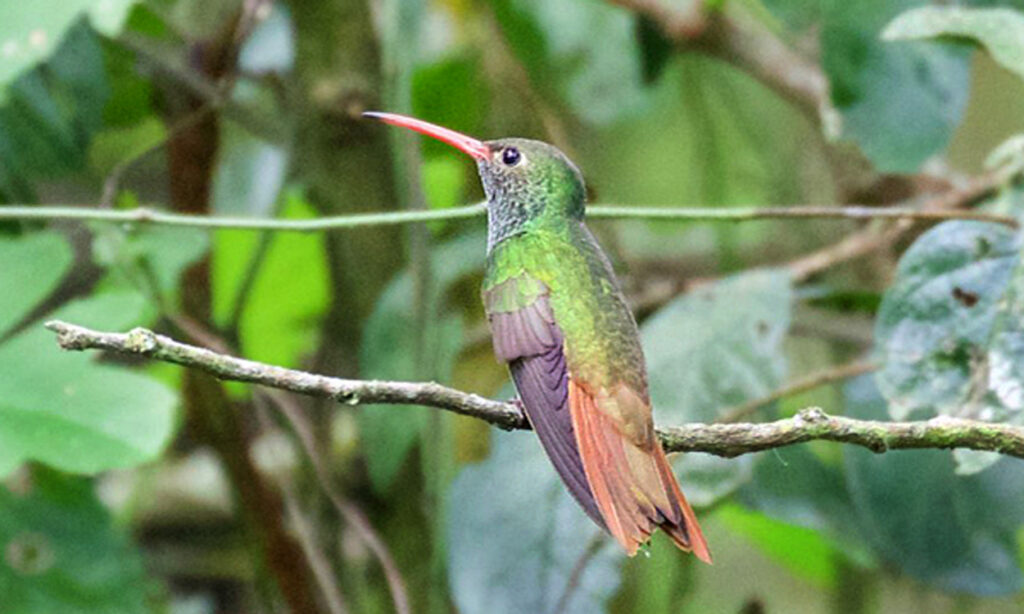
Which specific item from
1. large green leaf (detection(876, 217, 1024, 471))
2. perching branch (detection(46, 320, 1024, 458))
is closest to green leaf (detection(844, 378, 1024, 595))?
large green leaf (detection(876, 217, 1024, 471))

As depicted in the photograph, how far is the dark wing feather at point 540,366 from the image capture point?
118 cm

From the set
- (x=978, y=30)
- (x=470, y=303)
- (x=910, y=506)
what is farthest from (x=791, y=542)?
(x=978, y=30)

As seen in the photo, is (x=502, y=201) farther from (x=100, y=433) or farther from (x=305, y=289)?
(x=305, y=289)

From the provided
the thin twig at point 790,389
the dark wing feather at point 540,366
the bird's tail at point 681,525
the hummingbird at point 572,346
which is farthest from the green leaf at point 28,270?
the bird's tail at point 681,525

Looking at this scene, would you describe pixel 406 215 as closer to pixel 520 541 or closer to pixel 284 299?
pixel 520 541

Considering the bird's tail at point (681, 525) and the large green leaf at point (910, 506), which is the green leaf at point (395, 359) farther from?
the bird's tail at point (681, 525)

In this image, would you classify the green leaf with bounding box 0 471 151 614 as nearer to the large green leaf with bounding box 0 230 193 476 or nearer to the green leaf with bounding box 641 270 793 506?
the large green leaf with bounding box 0 230 193 476

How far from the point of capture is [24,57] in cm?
183

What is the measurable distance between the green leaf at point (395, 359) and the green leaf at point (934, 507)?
0.61 meters

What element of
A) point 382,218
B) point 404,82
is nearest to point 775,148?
point 404,82

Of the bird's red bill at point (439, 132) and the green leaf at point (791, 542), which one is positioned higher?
the bird's red bill at point (439, 132)

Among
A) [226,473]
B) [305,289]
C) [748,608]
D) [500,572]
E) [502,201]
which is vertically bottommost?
[748,608]

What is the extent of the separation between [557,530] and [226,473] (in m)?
0.71

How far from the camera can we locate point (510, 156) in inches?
65.8
